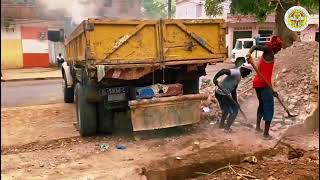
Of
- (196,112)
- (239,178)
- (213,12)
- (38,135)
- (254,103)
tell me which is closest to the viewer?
(239,178)

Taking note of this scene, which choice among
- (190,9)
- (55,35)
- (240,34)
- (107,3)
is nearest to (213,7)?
(107,3)

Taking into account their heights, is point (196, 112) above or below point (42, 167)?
above

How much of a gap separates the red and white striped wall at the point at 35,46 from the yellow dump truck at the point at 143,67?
17009mm

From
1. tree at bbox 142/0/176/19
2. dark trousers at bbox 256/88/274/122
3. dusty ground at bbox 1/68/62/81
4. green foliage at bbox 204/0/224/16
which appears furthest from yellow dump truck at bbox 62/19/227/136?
dusty ground at bbox 1/68/62/81

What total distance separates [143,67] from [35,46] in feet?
61.4

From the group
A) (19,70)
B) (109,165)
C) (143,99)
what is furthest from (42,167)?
(19,70)

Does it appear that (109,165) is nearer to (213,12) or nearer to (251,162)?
(251,162)

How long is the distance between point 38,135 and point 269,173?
12.4ft

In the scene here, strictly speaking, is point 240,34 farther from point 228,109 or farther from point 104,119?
point 104,119

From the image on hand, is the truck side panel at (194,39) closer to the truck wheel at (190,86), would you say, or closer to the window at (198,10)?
the truck wheel at (190,86)

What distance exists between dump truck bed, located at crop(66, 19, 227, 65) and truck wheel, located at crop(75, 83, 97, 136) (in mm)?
809

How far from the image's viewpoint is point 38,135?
20.2 feet

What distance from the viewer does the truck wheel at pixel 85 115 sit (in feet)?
18.9

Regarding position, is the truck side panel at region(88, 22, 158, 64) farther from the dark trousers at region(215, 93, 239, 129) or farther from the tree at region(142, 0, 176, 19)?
the tree at region(142, 0, 176, 19)
